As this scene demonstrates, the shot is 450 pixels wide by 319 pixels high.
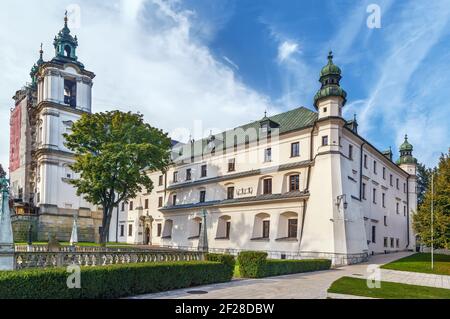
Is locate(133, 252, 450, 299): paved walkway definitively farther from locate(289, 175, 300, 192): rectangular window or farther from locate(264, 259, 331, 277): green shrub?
locate(289, 175, 300, 192): rectangular window

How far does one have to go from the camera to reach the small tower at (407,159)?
4784cm

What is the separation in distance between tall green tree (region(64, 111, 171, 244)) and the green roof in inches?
369

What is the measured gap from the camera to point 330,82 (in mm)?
28297

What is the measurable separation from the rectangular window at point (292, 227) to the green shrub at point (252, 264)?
12275mm

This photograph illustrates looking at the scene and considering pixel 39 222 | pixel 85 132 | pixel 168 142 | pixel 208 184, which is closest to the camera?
pixel 85 132

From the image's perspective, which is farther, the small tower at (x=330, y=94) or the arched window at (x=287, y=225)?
the arched window at (x=287, y=225)

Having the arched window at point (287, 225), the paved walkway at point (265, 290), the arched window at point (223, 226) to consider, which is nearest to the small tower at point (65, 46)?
the arched window at point (223, 226)

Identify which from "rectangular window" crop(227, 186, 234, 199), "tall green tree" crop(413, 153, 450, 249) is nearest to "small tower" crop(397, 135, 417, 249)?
"tall green tree" crop(413, 153, 450, 249)

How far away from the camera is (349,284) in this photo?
1505 centimetres

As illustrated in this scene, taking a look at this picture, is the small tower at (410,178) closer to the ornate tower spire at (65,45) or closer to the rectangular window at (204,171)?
the rectangular window at (204,171)

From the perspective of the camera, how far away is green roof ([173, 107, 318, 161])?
103 ft
